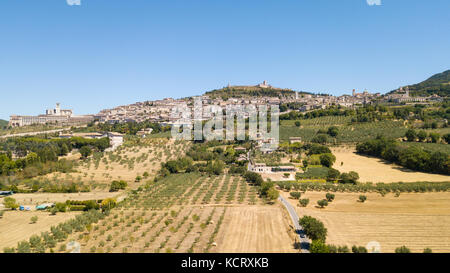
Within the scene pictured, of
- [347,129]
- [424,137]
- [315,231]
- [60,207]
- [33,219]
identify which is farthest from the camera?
[347,129]

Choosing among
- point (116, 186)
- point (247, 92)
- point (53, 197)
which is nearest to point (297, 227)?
point (116, 186)

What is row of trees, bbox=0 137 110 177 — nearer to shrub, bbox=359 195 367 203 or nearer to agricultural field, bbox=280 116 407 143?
agricultural field, bbox=280 116 407 143

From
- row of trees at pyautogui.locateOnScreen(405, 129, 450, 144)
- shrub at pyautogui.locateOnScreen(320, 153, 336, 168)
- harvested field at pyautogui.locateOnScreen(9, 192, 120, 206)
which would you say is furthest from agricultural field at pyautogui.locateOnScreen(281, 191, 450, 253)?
row of trees at pyautogui.locateOnScreen(405, 129, 450, 144)

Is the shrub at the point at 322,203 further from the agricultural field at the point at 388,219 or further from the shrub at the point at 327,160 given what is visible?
the shrub at the point at 327,160

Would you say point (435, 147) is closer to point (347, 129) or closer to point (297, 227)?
point (347, 129)

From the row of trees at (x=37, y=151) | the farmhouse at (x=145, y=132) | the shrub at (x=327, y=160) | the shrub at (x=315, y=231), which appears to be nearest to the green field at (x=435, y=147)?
the shrub at (x=327, y=160)

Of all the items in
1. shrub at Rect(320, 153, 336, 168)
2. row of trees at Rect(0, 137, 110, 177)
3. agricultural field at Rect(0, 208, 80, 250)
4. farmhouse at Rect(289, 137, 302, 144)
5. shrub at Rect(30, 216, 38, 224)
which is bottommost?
agricultural field at Rect(0, 208, 80, 250)
